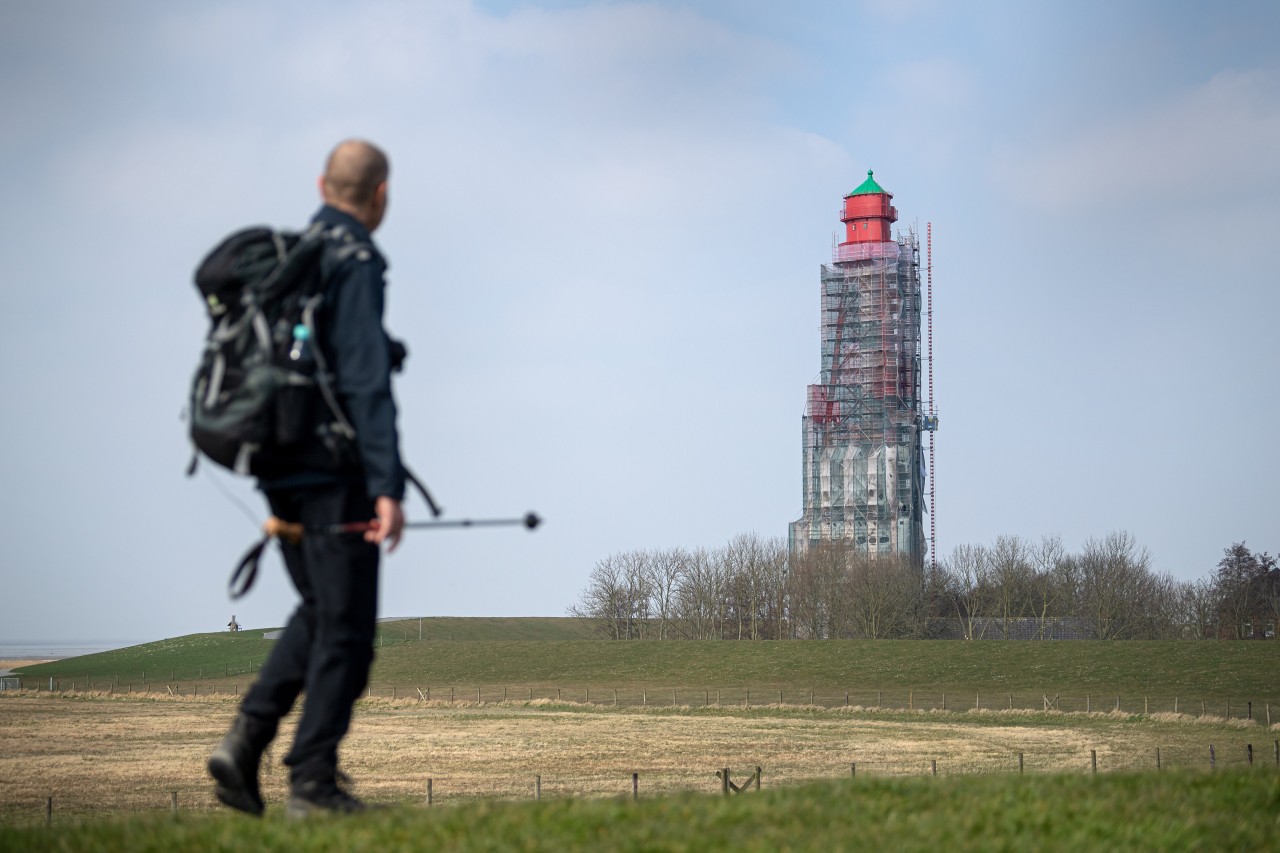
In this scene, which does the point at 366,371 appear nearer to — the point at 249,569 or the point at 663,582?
the point at 249,569

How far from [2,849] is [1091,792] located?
497cm

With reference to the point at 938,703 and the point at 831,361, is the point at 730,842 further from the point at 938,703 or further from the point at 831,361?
the point at 831,361

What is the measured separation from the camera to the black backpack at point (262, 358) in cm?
542

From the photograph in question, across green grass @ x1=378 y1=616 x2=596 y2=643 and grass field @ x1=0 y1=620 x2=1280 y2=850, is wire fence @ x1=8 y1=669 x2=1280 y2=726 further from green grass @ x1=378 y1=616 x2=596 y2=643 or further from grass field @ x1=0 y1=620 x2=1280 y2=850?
green grass @ x1=378 y1=616 x2=596 y2=643

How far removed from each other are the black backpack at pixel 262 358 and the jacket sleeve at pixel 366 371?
0.22ft

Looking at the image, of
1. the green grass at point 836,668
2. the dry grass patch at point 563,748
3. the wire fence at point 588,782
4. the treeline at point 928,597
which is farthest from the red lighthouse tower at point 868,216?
the wire fence at point 588,782

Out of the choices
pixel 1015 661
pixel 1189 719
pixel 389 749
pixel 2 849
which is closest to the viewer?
pixel 2 849

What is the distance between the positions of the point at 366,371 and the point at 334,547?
0.75 m

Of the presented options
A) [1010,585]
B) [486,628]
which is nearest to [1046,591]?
[1010,585]

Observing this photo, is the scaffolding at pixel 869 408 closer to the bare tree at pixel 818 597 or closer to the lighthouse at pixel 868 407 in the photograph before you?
the lighthouse at pixel 868 407

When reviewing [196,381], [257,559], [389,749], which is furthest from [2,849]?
[389,749]

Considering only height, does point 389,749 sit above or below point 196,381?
below

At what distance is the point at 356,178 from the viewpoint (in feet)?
19.6

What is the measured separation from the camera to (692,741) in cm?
4925
